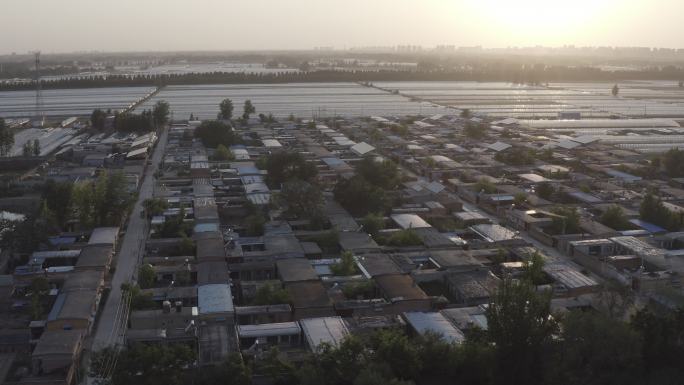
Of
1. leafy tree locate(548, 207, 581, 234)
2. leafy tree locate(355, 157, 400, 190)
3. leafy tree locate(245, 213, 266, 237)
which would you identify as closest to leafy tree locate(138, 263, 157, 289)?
leafy tree locate(245, 213, 266, 237)

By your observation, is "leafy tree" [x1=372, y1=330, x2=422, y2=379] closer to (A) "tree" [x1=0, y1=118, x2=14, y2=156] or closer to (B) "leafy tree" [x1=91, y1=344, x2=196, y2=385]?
(B) "leafy tree" [x1=91, y1=344, x2=196, y2=385]

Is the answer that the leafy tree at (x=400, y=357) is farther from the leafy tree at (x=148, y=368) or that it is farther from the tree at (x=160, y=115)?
the tree at (x=160, y=115)

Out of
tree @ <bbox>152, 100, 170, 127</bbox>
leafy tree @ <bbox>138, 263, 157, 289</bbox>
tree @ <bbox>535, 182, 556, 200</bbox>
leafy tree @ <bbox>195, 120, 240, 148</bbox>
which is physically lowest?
leafy tree @ <bbox>138, 263, 157, 289</bbox>

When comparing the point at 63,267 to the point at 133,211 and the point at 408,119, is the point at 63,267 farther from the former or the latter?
the point at 408,119

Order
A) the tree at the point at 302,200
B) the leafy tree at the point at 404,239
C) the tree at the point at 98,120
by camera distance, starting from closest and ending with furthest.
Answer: the leafy tree at the point at 404,239, the tree at the point at 302,200, the tree at the point at 98,120

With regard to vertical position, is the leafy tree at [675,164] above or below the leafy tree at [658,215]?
above

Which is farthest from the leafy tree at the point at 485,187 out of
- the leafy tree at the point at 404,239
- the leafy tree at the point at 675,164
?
the leafy tree at the point at 675,164
